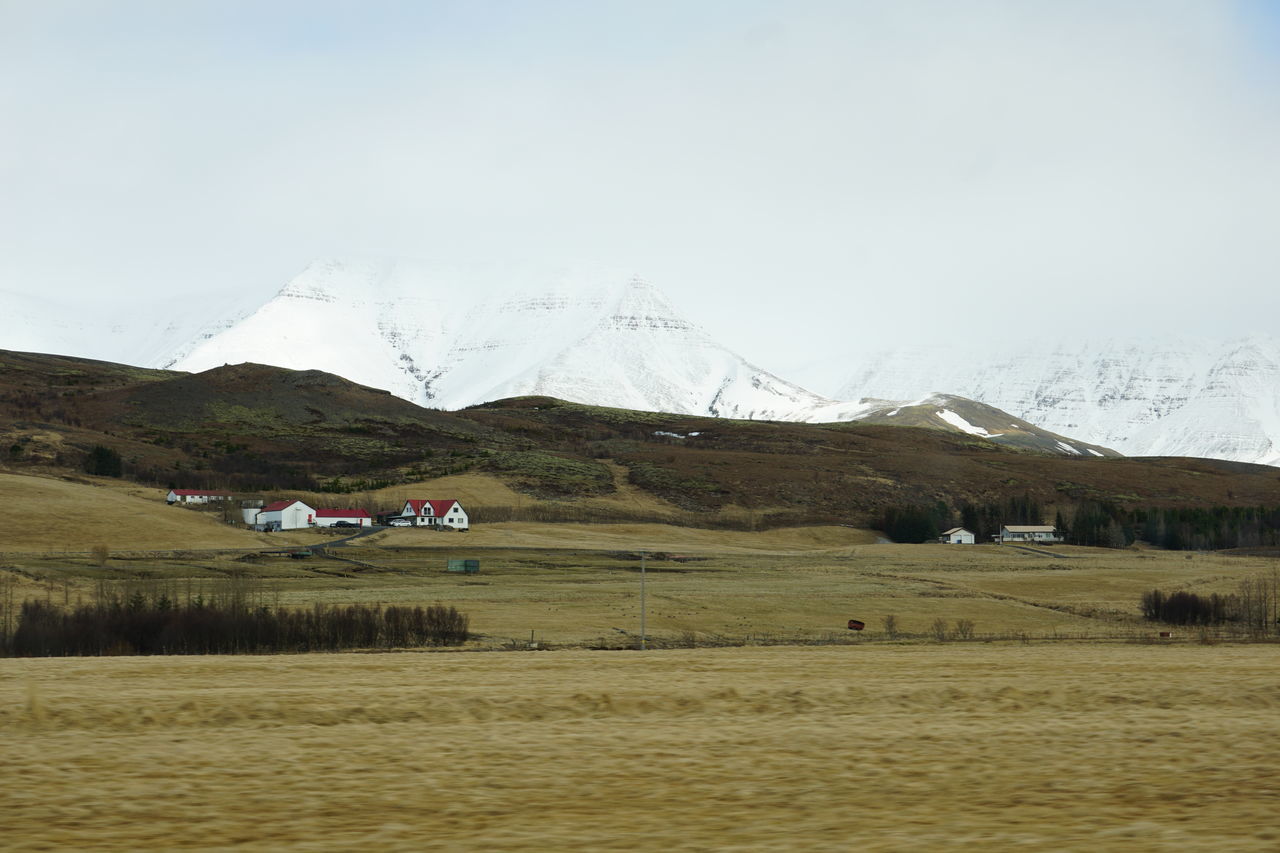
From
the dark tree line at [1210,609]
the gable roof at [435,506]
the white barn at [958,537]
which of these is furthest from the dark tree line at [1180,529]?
the gable roof at [435,506]

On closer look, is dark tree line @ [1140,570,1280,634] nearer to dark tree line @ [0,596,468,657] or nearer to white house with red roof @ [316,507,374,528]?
dark tree line @ [0,596,468,657]

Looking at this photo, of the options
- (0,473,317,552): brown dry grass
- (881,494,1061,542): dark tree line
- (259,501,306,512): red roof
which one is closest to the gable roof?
(259,501,306,512): red roof

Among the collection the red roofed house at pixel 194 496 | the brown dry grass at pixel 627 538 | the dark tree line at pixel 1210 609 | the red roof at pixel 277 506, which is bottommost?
the dark tree line at pixel 1210 609

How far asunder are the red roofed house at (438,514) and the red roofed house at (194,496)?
21.9 m

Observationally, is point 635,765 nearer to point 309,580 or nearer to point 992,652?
point 992,652

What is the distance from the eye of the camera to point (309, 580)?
81.0 m

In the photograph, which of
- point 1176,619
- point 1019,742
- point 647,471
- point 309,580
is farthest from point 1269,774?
point 647,471

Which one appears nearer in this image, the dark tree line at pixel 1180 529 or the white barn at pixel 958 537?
the dark tree line at pixel 1180 529

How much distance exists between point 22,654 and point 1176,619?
5933 centimetres

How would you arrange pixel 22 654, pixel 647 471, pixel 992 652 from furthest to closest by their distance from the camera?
pixel 647 471
pixel 22 654
pixel 992 652

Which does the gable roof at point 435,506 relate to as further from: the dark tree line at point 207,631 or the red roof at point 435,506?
the dark tree line at point 207,631

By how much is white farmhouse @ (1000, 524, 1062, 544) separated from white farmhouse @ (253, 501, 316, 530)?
85.1 meters

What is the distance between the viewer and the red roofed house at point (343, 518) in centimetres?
12800

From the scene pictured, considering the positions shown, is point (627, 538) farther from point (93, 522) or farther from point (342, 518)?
point (93, 522)
